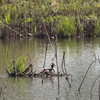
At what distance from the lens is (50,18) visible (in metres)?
28.1

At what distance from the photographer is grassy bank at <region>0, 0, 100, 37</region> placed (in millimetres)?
27188

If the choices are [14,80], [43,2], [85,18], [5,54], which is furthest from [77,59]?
[43,2]

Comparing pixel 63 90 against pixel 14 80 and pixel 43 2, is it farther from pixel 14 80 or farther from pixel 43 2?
pixel 43 2

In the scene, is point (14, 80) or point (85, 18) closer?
point (14, 80)

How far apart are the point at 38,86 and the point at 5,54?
7470 mm

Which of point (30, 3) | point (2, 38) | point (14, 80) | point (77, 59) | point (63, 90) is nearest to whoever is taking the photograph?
point (63, 90)

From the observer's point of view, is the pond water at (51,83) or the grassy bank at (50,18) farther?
the grassy bank at (50,18)

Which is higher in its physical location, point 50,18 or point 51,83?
point 50,18

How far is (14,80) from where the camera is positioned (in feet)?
41.1

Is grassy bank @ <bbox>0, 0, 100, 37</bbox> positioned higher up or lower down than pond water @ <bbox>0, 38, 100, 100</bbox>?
higher up

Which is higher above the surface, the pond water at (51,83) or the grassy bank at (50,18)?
the grassy bank at (50,18)

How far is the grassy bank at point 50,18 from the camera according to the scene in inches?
1070

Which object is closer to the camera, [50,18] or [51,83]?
[51,83]

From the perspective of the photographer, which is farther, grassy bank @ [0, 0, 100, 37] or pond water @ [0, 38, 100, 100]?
grassy bank @ [0, 0, 100, 37]
